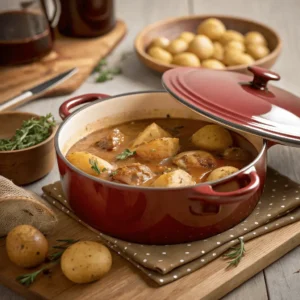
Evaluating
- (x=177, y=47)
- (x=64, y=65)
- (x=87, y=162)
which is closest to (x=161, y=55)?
(x=177, y=47)

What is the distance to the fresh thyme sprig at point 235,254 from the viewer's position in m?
1.67

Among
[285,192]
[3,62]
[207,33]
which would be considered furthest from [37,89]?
[285,192]

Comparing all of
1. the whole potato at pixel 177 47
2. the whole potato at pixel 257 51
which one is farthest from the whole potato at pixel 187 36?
the whole potato at pixel 257 51

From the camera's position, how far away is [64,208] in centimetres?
192

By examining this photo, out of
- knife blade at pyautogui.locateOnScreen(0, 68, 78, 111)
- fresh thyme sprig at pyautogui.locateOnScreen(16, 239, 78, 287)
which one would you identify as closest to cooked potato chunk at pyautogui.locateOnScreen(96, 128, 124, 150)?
fresh thyme sprig at pyautogui.locateOnScreen(16, 239, 78, 287)

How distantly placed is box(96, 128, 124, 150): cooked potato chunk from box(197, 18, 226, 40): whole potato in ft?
3.99

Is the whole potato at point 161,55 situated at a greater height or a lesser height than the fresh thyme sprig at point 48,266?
lesser

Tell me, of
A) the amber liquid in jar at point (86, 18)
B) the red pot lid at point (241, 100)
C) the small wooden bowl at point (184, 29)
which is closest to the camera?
the red pot lid at point (241, 100)

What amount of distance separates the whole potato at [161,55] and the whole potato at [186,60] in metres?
0.04

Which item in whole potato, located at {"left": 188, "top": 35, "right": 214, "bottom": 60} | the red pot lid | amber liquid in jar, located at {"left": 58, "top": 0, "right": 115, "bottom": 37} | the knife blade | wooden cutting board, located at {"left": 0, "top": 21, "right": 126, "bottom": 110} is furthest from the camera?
amber liquid in jar, located at {"left": 58, "top": 0, "right": 115, "bottom": 37}

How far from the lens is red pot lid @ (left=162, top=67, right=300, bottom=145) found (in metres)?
1.80

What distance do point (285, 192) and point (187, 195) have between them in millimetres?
455

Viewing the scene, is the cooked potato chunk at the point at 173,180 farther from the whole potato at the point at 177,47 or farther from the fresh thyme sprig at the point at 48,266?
the whole potato at the point at 177,47

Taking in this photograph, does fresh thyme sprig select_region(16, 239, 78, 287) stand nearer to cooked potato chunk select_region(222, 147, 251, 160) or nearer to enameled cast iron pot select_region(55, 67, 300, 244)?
enameled cast iron pot select_region(55, 67, 300, 244)
